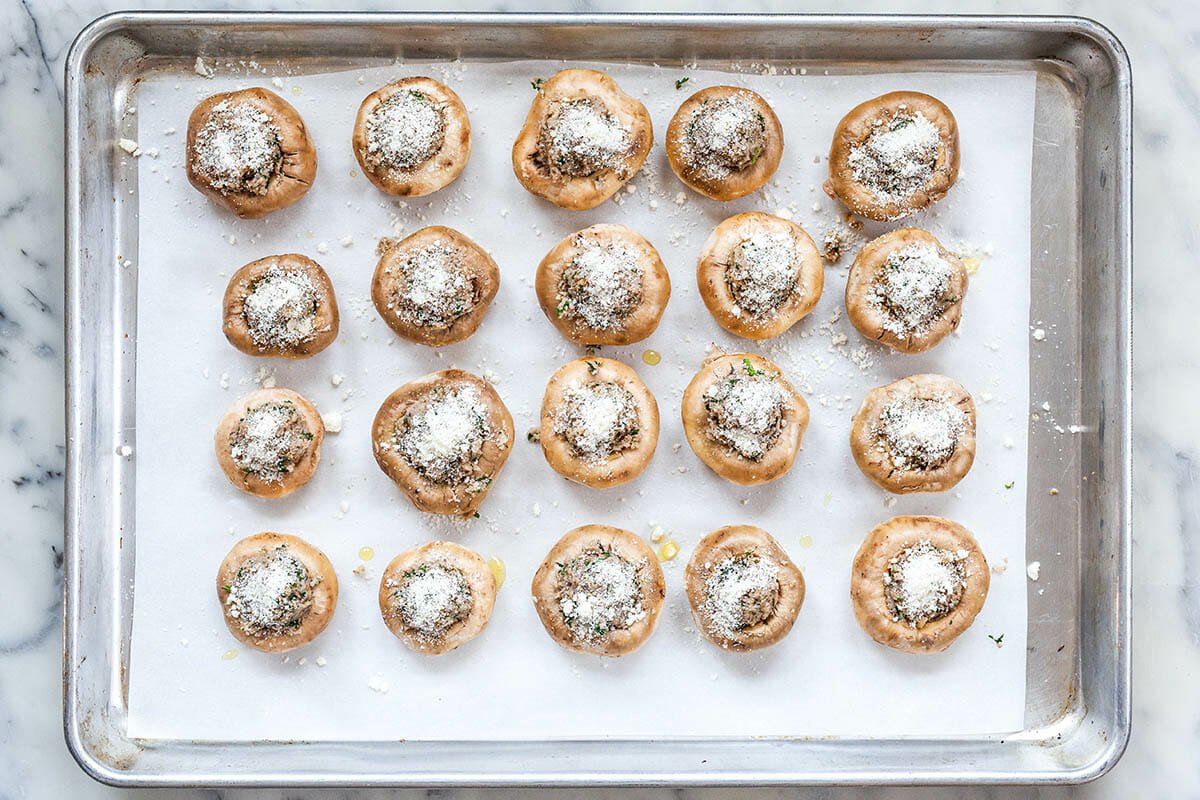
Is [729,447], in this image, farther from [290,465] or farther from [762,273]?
[290,465]

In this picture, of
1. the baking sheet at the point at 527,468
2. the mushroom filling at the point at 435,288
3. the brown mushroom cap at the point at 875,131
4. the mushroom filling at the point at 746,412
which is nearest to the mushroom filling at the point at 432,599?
the baking sheet at the point at 527,468

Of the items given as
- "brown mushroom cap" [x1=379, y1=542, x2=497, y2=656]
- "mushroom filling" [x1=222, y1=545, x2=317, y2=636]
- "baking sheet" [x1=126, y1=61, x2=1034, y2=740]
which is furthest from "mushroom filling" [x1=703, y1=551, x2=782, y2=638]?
"mushroom filling" [x1=222, y1=545, x2=317, y2=636]

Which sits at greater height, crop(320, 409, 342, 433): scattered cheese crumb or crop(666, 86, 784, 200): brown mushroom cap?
crop(666, 86, 784, 200): brown mushroom cap

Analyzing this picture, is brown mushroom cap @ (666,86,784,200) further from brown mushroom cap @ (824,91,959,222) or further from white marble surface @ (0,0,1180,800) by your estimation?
white marble surface @ (0,0,1180,800)

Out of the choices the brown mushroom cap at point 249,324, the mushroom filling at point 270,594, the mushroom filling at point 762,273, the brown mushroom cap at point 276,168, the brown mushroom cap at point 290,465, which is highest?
the brown mushroom cap at point 276,168

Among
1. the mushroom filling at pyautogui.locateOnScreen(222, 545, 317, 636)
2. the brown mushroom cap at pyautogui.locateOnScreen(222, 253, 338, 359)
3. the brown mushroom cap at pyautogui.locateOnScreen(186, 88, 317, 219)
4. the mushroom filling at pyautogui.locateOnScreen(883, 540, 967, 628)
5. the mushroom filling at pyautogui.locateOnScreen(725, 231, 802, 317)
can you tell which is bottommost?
the mushroom filling at pyautogui.locateOnScreen(222, 545, 317, 636)

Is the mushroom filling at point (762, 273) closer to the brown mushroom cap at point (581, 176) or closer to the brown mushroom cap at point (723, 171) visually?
the brown mushroom cap at point (723, 171)
